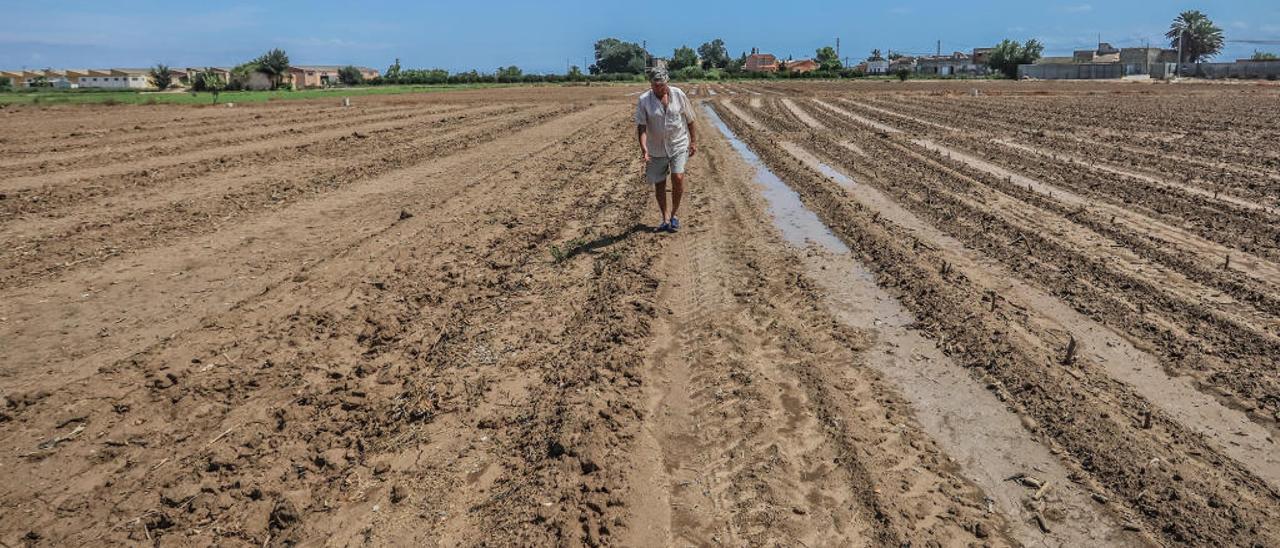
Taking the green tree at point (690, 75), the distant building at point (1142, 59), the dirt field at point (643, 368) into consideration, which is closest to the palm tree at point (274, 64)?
the green tree at point (690, 75)

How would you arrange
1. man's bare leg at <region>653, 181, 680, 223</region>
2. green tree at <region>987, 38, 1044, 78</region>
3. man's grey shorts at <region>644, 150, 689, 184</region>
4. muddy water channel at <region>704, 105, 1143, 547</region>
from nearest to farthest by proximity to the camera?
muddy water channel at <region>704, 105, 1143, 547</region> < man's grey shorts at <region>644, 150, 689, 184</region> < man's bare leg at <region>653, 181, 680, 223</region> < green tree at <region>987, 38, 1044, 78</region>

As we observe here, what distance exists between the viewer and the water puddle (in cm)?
750

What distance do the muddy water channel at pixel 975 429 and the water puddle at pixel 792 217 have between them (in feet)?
3.58

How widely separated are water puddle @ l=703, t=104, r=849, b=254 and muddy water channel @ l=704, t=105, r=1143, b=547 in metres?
1.09

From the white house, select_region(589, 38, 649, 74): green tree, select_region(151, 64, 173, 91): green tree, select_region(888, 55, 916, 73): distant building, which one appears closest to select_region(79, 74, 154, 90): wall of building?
the white house

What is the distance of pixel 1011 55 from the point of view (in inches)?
3455

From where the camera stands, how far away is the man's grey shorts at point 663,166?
749 centimetres

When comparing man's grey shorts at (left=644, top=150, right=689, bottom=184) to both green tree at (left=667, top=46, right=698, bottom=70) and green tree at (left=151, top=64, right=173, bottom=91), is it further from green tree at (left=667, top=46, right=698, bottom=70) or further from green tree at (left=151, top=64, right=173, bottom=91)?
green tree at (left=667, top=46, right=698, bottom=70)

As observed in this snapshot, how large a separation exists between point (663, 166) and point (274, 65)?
72.3 meters

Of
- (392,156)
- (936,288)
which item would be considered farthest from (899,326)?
(392,156)

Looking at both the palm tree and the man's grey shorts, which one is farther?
the palm tree

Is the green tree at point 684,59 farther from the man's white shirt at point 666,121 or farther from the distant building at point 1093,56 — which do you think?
the man's white shirt at point 666,121

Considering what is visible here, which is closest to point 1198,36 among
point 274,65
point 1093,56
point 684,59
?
point 1093,56

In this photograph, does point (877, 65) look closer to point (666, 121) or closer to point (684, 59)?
point (684, 59)
